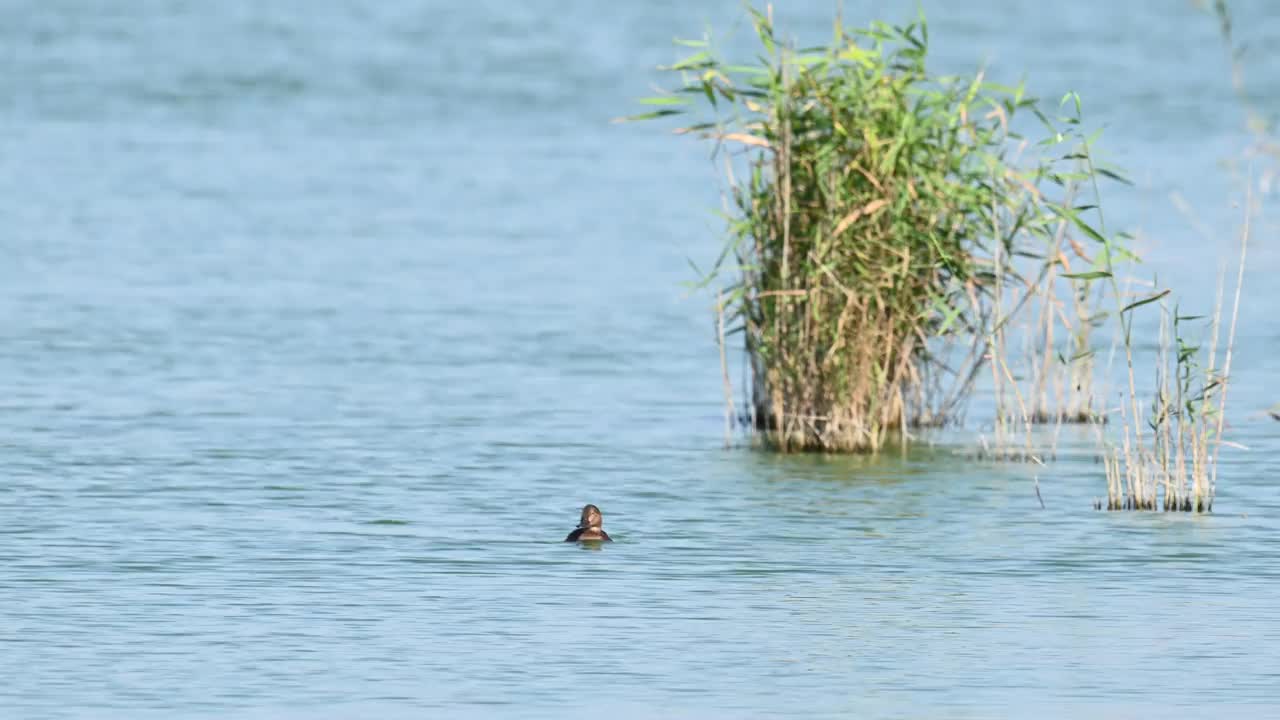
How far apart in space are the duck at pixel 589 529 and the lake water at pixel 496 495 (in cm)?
11

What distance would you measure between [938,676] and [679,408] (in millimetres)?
8991


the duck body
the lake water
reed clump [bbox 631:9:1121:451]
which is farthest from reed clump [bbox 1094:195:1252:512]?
the duck body

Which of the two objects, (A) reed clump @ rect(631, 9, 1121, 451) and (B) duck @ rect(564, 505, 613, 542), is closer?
(B) duck @ rect(564, 505, 613, 542)

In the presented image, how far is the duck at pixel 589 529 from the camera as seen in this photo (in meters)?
14.1

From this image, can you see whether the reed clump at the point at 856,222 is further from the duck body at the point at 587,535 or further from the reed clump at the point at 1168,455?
the duck body at the point at 587,535

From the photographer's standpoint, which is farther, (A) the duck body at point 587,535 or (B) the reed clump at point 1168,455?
(B) the reed clump at point 1168,455

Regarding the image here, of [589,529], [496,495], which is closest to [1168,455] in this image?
[589,529]

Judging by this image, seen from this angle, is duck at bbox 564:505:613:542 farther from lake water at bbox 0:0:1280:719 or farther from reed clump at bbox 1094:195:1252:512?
reed clump at bbox 1094:195:1252:512

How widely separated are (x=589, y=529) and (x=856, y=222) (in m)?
3.93

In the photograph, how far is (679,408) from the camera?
20.1 m

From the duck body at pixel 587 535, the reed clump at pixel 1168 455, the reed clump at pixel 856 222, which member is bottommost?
the duck body at pixel 587 535

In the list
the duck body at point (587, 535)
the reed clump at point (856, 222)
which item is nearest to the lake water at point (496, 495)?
the duck body at point (587, 535)

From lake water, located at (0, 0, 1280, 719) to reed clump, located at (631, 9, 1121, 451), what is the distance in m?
0.53

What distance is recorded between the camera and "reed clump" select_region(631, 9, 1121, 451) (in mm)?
17281
